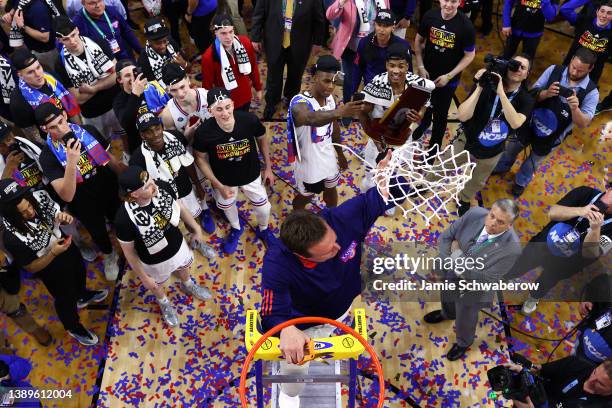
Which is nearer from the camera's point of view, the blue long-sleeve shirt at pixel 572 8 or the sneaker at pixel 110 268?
the sneaker at pixel 110 268

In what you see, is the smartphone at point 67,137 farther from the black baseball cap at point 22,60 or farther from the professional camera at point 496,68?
the professional camera at point 496,68

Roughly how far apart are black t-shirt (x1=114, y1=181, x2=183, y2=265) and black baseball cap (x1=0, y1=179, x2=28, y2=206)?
640mm

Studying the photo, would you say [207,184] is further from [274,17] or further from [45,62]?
[45,62]

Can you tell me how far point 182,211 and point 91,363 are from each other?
5.08 ft

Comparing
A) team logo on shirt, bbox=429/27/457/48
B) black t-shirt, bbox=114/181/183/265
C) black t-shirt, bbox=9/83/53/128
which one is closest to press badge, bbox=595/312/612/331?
team logo on shirt, bbox=429/27/457/48

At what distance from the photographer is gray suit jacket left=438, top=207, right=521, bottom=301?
359cm

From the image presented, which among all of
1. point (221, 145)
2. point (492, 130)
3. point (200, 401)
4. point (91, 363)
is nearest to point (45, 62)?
point (221, 145)

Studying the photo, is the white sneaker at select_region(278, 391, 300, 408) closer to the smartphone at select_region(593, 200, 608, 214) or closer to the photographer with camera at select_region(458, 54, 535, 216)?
the photographer with camera at select_region(458, 54, 535, 216)

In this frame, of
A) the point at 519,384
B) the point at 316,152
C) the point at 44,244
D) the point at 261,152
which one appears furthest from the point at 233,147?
→ the point at 519,384

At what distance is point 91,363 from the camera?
432cm

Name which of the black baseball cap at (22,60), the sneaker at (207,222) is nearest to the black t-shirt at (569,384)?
the sneaker at (207,222)

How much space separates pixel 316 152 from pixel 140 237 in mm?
1556

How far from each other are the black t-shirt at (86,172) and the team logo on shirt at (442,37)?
10.4ft

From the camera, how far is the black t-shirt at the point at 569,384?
3.10m
